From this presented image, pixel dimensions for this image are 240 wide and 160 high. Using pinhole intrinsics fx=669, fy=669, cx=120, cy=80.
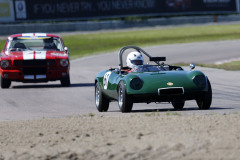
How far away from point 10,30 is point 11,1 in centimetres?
287

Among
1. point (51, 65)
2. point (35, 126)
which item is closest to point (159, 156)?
point (35, 126)

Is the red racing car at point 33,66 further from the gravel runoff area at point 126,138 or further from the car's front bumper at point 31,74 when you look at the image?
→ the gravel runoff area at point 126,138

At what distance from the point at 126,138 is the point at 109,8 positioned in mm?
A: 37682

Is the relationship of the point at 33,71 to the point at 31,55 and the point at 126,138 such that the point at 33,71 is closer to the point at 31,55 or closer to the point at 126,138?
the point at 31,55

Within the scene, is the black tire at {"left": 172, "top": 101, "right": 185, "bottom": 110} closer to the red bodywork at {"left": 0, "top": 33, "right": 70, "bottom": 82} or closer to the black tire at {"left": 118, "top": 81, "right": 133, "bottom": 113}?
the black tire at {"left": 118, "top": 81, "right": 133, "bottom": 113}

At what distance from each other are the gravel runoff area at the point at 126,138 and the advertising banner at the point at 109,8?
3296 cm

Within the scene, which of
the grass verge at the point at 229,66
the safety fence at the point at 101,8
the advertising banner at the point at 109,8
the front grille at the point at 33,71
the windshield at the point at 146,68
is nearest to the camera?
the windshield at the point at 146,68

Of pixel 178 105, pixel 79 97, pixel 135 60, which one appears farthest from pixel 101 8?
pixel 178 105

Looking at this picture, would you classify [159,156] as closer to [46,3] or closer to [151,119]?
[151,119]

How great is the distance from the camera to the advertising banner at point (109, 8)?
41.8m

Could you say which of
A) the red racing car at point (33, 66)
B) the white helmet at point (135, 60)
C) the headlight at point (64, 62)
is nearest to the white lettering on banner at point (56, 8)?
the red racing car at point (33, 66)

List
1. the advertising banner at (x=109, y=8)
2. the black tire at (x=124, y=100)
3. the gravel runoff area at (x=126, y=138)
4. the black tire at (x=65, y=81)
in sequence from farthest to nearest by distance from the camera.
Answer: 1. the advertising banner at (x=109, y=8)
2. the black tire at (x=65, y=81)
3. the black tire at (x=124, y=100)
4. the gravel runoff area at (x=126, y=138)

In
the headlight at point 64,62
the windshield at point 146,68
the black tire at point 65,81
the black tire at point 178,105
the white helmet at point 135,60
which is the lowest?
the black tire at point 65,81

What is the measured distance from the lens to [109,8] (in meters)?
44.7
